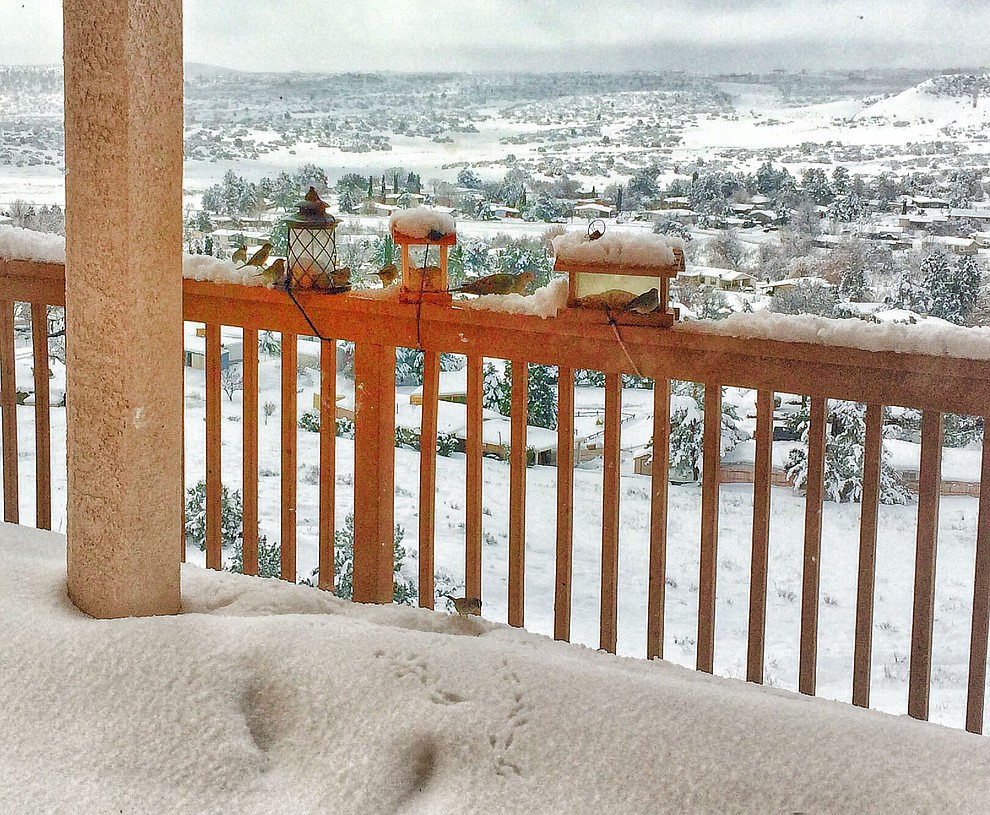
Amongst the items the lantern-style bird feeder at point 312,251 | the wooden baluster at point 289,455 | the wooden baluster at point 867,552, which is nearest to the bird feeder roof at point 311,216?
the lantern-style bird feeder at point 312,251

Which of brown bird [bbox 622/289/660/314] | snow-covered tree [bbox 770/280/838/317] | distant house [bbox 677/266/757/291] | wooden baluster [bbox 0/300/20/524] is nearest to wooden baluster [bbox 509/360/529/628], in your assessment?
brown bird [bbox 622/289/660/314]

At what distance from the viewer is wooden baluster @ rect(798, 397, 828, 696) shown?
1829 mm

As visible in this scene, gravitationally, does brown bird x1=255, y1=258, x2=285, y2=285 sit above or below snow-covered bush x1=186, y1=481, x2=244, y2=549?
above

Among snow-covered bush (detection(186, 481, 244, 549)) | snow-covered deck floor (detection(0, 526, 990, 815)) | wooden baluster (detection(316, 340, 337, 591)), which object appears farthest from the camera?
snow-covered bush (detection(186, 481, 244, 549))

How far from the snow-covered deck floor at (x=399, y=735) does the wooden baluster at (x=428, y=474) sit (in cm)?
61

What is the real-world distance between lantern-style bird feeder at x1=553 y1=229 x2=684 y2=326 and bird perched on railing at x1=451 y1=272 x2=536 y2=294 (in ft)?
0.36

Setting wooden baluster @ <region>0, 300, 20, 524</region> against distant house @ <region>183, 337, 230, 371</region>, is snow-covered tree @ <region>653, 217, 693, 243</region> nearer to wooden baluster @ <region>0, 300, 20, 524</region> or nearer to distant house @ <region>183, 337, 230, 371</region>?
distant house @ <region>183, 337, 230, 371</region>

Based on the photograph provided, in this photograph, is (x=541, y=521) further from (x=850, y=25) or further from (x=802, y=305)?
(x=850, y=25)

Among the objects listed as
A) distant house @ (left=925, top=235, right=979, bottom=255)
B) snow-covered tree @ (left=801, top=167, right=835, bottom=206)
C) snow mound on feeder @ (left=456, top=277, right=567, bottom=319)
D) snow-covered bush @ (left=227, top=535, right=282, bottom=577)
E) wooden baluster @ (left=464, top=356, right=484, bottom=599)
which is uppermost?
snow-covered tree @ (left=801, top=167, right=835, bottom=206)

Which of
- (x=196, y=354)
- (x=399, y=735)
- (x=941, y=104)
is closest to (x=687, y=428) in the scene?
(x=941, y=104)

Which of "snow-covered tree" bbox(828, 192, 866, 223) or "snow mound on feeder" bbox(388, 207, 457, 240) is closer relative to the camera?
"snow-covered tree" bbox(828, 192, 866, 223)

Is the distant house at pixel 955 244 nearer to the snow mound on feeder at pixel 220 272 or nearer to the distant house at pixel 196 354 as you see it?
the snow mound on feeder at pixel 220 272

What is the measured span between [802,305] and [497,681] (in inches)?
38.4

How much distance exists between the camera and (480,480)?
210 cm
